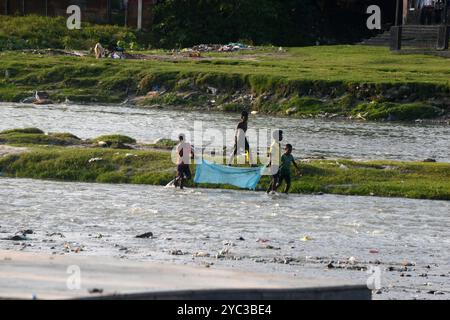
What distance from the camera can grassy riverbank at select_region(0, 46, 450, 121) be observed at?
47469 mm

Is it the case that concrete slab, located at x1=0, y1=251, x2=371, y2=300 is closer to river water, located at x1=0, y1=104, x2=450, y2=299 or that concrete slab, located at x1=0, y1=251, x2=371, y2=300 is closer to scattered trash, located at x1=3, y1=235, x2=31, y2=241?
river water, located at x1=0, y1=104, x2=450, y2=299

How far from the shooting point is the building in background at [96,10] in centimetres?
6581

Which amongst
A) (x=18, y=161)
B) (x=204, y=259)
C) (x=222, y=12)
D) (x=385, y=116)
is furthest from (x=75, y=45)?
(x=204, y=259)

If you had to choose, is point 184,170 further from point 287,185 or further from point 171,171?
point 287,185

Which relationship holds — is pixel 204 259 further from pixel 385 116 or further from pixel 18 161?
pixel 385 116

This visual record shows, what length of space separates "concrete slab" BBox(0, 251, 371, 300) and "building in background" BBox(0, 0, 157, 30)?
4916 cm

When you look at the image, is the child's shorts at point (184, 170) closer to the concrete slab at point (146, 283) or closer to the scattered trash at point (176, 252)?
the scattered trash at point (176, 252)

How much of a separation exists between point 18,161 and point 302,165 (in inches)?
271

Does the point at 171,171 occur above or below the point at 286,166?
below

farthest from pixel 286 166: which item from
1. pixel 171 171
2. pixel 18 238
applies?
pixel 18 238

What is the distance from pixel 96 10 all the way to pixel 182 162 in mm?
38342

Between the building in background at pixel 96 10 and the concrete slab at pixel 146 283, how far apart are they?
49.2m

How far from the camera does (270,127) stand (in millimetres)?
43094
